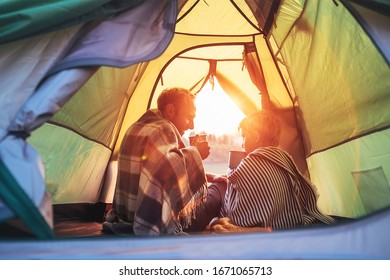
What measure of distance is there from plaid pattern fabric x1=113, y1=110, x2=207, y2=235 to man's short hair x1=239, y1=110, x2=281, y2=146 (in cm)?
35

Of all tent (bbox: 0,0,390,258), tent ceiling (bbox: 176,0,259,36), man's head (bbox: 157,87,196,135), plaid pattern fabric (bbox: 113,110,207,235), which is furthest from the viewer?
tent ceiling (bbox: 176,0,259,36)

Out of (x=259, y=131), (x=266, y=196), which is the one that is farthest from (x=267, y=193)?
(x=259, y=131)

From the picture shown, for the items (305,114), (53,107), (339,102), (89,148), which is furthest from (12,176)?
(305,114)

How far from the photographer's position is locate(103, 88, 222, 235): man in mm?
1793

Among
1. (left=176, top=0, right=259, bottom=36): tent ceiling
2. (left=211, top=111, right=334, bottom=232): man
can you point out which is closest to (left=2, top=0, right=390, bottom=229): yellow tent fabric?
(left=176, top=0, right=259, bottom=36): tent ceiling

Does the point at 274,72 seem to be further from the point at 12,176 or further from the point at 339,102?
the point at 12,176

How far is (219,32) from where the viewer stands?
8.99 ft

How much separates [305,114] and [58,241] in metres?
1.57

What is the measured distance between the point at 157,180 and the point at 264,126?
62 centimetres

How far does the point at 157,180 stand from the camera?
182 centimetres

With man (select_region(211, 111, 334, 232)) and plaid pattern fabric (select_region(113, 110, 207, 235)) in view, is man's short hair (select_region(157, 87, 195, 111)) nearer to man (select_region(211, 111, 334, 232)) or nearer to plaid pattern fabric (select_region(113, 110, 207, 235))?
plaid pattern fabric (select_region(113, 110, 207, 235))

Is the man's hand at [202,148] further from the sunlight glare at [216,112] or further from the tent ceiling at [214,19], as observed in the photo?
the tent ceiling at [214,19]

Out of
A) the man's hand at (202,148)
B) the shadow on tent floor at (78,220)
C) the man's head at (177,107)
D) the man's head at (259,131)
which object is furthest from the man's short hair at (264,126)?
the shadow on tent floor at (78,220)
